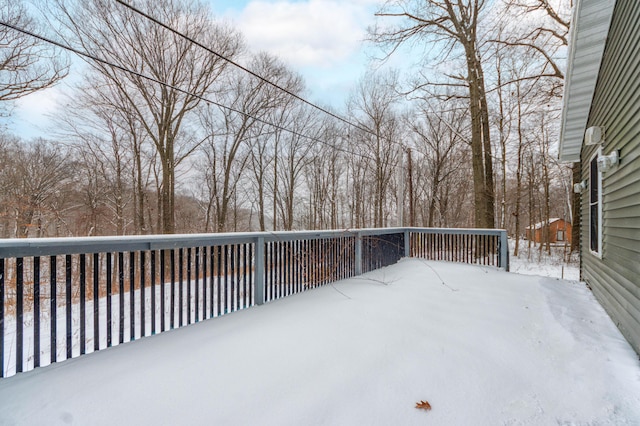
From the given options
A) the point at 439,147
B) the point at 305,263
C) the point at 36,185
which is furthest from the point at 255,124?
the point at 305,263

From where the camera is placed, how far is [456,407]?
154cm

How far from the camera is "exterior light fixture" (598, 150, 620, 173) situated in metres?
2.79

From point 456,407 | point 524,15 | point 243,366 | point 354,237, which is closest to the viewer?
point 456,407

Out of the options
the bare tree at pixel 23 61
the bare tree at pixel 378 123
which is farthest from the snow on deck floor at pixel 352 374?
the bare tree at pixel 378 123

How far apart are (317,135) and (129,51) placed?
936cm

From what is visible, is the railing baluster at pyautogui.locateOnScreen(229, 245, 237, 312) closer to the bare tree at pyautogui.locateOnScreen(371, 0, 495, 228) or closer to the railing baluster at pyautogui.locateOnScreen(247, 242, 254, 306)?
the railing baluster at pyautogui.locateOnScreen(247, 242, 254, 306)

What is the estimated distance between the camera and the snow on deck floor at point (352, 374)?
4.79 ft

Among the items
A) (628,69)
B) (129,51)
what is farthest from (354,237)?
(129,51)

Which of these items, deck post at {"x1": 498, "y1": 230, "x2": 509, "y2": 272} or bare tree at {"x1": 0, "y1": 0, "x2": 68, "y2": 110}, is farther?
bare tree at {"x1": 0, "y1": 0, "x2": 68, "y2": 110}

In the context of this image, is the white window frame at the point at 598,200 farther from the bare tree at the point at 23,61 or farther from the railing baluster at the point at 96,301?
the bare tree at the point at 23,61

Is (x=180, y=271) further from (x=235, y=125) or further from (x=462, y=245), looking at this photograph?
(x=235, y=125)

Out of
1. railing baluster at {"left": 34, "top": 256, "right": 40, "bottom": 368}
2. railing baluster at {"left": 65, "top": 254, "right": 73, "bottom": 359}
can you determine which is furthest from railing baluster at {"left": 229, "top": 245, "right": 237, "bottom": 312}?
railing baluster at {"left": 34, "top": 256, "right": 40, "bottom": 368}

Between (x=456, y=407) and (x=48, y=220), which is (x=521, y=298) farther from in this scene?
(x=48, y=220)

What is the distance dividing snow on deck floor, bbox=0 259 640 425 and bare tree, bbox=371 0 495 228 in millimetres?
5958
